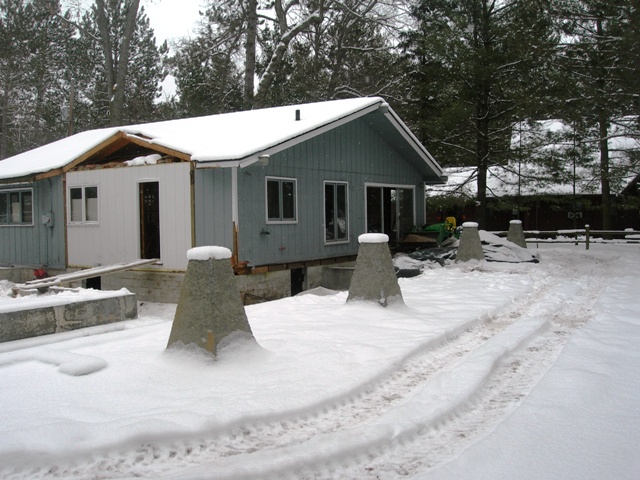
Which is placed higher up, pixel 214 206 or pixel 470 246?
pixel 214 206

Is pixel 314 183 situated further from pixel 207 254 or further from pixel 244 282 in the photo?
pixel 207 254

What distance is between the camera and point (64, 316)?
704cm

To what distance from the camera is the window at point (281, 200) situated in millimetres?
11648

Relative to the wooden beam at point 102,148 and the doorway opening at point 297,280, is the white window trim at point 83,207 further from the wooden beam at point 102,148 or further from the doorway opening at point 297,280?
the doorway opening at point 297,280

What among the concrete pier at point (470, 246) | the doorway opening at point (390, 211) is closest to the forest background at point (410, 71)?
the doorway opening at point (390, 211)

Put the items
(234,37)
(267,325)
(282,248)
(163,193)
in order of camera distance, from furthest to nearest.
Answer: (234,37) → (282,248) → (163,193) → (267,325)

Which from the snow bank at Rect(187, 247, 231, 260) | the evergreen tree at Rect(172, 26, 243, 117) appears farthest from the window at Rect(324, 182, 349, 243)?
the evergreen tree at Rect(172, 26, 243, 117)

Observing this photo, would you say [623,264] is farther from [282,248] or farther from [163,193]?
[163,193]

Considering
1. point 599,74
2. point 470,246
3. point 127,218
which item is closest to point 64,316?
point 127,218

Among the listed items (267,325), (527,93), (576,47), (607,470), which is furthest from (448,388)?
(576,47)

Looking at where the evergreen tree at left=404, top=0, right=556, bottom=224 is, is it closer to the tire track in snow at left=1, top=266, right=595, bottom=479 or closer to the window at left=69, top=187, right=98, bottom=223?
the window at left=69, top=187, right=98, bottom=223

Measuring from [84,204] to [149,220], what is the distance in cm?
163

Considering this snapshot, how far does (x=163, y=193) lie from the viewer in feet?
36.4

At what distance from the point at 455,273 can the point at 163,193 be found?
20.1 feet
